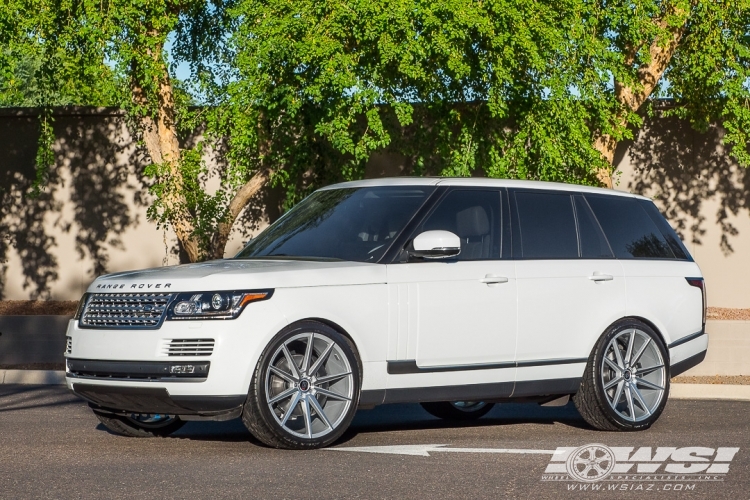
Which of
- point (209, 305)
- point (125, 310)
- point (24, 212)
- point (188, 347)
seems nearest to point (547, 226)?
point (209, 305)

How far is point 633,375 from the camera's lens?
10.0 meters

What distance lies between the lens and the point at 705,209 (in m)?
20.5

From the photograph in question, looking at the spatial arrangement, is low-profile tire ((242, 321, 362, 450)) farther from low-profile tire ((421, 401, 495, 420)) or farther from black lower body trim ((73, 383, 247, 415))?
low-profile tire ((421, 401, 495, 420))

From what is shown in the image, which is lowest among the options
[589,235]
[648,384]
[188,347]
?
[648,384]

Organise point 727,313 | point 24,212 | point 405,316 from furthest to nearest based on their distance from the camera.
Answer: point 24,212 → point 727,313 → point 405,316

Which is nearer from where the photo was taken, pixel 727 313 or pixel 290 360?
pixel 290 360

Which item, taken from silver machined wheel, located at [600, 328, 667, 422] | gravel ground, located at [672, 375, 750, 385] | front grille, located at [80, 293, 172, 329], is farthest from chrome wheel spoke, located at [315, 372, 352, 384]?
gravel ground, located at [672, 375, 750, 385]

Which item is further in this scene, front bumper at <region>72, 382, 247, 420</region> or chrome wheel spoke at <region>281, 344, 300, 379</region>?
chrome wheel spoke at <region>281, 344, 300, 379</region>

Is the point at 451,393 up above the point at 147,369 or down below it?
below

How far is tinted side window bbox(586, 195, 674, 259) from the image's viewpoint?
10414mm

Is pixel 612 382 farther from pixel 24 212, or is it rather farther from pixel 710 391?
pixel 24 212

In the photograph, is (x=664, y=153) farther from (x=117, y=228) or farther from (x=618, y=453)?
(x=618, y=453)

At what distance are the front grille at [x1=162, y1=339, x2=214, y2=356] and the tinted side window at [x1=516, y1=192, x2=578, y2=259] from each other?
2778 mm

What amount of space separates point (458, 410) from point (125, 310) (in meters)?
3.67
